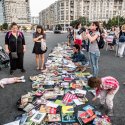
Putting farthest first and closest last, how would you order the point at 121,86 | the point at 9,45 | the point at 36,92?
the point at 9,45
the point at 121,86
the point at 36,92

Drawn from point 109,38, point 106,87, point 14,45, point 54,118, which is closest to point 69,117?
point 54,118

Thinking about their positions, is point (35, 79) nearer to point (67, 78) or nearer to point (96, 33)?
point (67, 78)

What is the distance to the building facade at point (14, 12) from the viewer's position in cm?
15475

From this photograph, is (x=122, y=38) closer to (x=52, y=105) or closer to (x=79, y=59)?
(x=79, y=59)

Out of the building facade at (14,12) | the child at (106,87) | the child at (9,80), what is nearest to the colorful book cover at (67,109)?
the child at (106,87)

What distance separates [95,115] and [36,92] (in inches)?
68.3

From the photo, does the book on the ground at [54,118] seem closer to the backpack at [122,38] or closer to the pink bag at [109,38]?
the backpack at [122,38]

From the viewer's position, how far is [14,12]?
15600 centimetres

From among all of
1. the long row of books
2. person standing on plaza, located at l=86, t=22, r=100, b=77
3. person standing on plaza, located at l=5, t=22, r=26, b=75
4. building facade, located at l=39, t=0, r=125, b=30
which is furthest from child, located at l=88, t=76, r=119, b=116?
building facade, located at l=39, t=0, r=125, b=30

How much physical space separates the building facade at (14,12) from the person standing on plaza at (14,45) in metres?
151

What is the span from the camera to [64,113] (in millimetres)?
4207

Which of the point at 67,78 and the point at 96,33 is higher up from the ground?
the point at 96,33

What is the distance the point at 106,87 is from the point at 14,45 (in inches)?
155

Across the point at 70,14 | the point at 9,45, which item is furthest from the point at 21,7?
the point at 9,45
